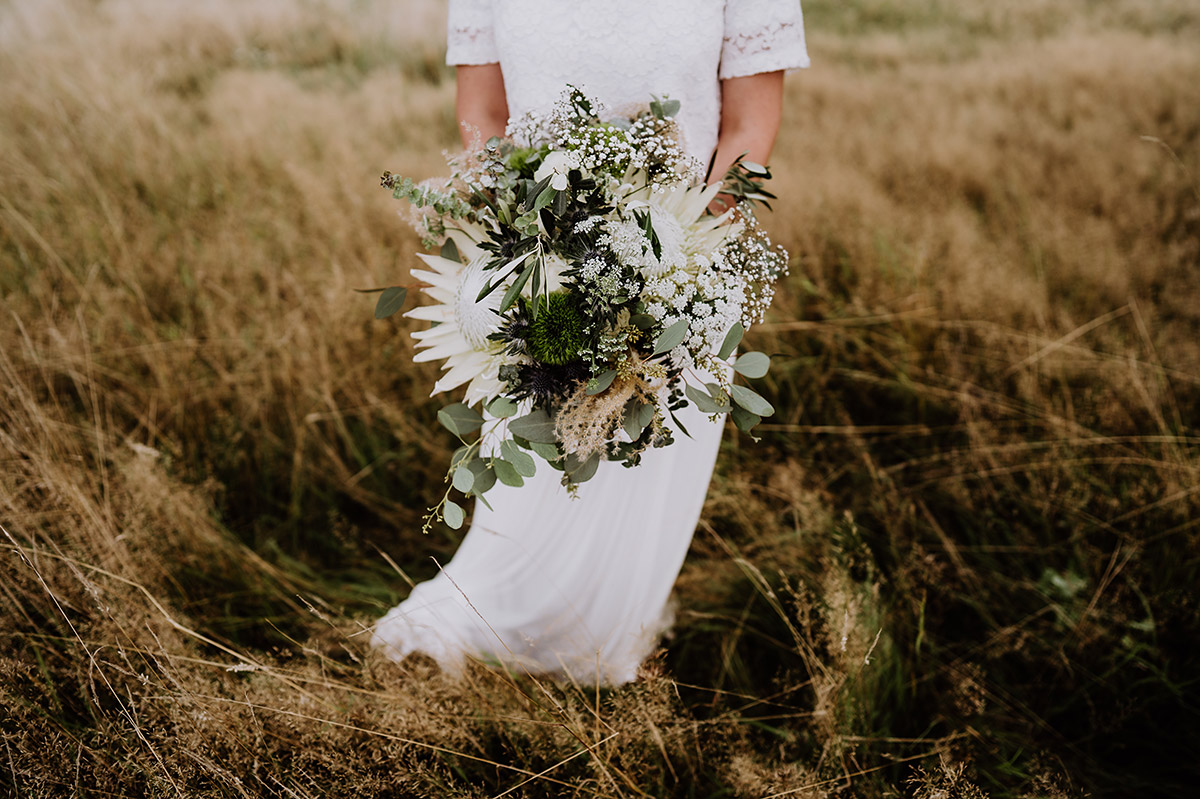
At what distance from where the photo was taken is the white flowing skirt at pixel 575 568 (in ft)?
5.91

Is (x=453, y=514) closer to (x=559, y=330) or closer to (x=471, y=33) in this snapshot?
(x=559, y=330)

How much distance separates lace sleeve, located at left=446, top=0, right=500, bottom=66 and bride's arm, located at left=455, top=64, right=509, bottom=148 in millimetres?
32

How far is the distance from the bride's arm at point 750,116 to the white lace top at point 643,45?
4 centimetres

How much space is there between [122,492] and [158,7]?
648 cm

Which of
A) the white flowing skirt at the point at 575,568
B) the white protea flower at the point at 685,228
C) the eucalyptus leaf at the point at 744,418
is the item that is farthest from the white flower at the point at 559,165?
the white flowing skirt at the point at 575,568

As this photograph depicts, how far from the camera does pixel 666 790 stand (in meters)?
1.48

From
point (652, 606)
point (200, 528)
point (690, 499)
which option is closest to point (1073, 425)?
point (690, 499)

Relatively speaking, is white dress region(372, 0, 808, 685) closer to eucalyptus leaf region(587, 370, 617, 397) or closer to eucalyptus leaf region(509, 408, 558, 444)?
eucalyptus leaf region(509, 408, 558, 444)

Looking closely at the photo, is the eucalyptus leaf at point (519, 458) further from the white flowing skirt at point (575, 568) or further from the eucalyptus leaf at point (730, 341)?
the white flowing skirt at point (575, 568)

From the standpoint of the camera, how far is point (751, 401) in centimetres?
110

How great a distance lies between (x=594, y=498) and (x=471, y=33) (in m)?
1.26

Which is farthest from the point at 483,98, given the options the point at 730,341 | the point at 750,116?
the point at 730,341

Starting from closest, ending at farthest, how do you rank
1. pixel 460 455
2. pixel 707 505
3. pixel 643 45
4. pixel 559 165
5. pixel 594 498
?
pixel 559 165
pixel 460 455
pixel 643 45
pixel 594 498
pixel 707 505

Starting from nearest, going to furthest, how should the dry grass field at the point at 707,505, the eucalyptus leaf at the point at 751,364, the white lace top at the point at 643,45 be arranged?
the eucalyptus leaf at the point at 751,364
the dry grass field at the point at 707,505
the white lace top at the point at 643,45
